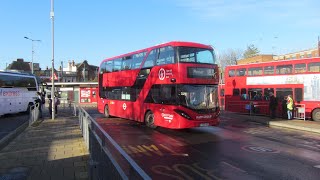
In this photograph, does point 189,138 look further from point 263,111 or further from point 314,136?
point 263,111

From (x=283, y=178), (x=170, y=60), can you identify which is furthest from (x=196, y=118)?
(x=283, y=178)

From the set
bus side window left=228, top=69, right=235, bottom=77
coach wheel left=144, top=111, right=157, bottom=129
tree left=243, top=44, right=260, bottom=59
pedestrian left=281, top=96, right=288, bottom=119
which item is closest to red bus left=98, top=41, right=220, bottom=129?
coach wheel left=144, top=111, right=157, bottom=129

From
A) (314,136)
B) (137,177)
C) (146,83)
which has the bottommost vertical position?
(314,136)

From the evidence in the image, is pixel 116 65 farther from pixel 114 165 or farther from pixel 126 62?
pixel 114 165

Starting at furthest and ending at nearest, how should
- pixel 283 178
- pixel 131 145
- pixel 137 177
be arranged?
1. pixel 131 145
2. pixel 283 178
3. pixel 137 177

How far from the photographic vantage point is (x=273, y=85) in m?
25.3

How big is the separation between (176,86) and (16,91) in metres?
17.2

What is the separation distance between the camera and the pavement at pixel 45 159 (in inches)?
299

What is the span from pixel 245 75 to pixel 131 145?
17.6 meters

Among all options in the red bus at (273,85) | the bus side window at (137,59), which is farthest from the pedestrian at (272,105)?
the bus side window at (137,59)

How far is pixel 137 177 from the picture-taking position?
3.41 meters

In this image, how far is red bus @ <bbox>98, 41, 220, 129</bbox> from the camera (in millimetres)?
15461

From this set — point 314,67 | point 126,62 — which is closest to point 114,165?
point 126,62

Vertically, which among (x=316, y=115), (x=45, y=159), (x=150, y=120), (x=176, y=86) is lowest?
(x=45, y=159)
